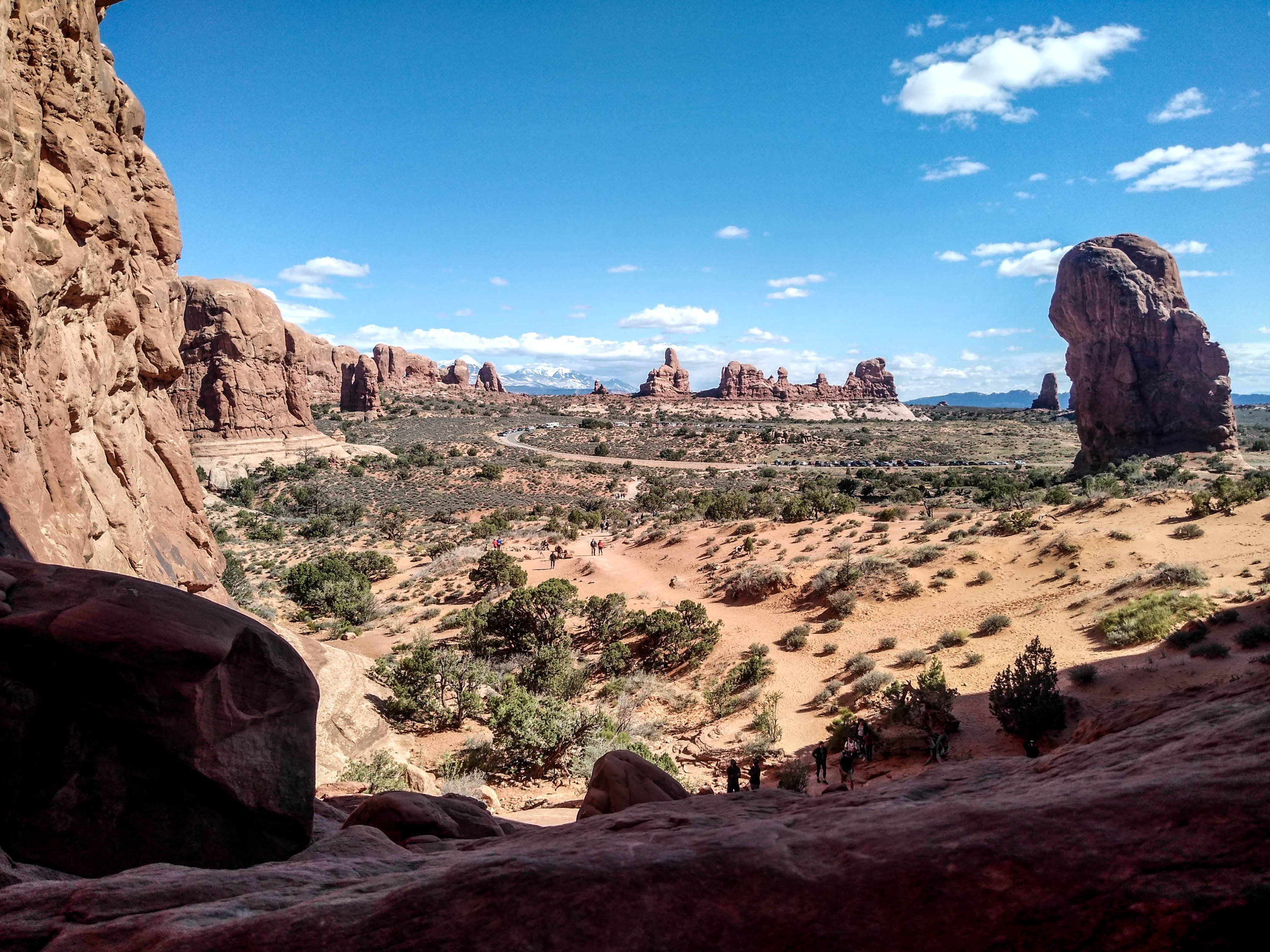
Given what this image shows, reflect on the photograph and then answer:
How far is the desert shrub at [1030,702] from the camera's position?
994 cm

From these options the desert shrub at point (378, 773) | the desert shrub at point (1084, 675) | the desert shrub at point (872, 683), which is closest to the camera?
the desert shrub at point (378, 773)

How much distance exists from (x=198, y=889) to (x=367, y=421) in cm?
7393

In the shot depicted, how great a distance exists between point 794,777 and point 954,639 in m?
7.33

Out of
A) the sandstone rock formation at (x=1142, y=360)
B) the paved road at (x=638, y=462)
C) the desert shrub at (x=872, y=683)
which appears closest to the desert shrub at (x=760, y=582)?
the desert shrub at (x=872, y=683)

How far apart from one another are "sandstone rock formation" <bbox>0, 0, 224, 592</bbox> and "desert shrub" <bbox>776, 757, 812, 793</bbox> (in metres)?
9.98

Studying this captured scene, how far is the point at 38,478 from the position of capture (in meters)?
6.94

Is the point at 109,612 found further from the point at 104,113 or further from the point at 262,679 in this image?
the point at 104,113

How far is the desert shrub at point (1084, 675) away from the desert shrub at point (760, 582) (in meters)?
9.46

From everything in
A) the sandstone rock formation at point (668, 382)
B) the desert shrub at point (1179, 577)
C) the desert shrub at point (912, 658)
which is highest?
the sandstone rock formation at point (668, 382)

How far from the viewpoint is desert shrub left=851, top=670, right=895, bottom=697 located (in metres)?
13.4

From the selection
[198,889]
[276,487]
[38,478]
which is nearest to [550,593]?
[38,478]

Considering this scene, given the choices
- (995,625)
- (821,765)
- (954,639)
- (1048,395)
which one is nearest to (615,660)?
(821,765)

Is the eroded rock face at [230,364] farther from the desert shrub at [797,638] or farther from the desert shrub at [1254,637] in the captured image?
the desert shrub at [1254,637]

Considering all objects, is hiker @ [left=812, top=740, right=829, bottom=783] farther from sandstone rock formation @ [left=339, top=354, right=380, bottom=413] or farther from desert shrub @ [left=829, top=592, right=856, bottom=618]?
sandstone rock formation @ [left=339, top=354, right=380, bottom=413]
